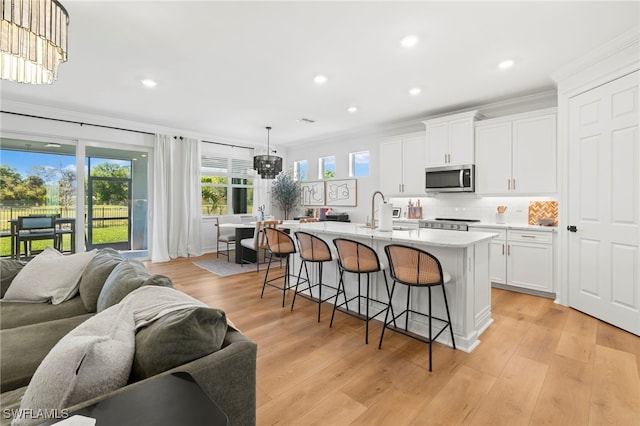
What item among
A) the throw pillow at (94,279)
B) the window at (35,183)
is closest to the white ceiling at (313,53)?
the window at (35,183)

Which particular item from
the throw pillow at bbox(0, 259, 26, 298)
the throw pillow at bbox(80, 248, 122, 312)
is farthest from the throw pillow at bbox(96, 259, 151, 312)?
the throw pillow at bbox(0, 259, 26, 298)

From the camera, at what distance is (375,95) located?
14.2 ft

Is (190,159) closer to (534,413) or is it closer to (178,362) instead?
(178,362)

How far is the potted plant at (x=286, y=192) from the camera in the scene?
775 cm

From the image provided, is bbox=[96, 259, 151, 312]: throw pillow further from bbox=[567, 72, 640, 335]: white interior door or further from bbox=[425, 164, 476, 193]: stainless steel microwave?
bbox=[425, 164, 476, 193]: stainless steel microwave

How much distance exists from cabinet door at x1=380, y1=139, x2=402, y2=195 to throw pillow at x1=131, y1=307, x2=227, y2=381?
16.0ft

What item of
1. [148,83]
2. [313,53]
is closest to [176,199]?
[148,83]

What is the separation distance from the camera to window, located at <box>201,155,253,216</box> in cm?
710

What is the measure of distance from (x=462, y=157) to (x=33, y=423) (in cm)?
510

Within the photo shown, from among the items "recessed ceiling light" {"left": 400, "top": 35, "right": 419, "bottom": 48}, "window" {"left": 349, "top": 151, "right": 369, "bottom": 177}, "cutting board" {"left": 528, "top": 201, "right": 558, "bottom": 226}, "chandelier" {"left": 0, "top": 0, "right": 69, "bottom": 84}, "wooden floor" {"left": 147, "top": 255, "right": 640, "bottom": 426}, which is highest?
"recessed ceiling light" {"left": 400, "top": 35, "right": 419, "bottom": 48}

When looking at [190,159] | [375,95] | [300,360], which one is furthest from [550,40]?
[190,159]

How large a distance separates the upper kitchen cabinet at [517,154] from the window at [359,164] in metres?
2.45

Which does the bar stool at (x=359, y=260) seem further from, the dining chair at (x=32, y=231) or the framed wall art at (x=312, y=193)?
the dining chair at (x=32, y=231)

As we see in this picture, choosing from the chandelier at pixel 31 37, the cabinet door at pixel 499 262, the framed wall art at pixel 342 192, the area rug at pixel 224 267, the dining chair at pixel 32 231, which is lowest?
the area rug at pixel 224 267
